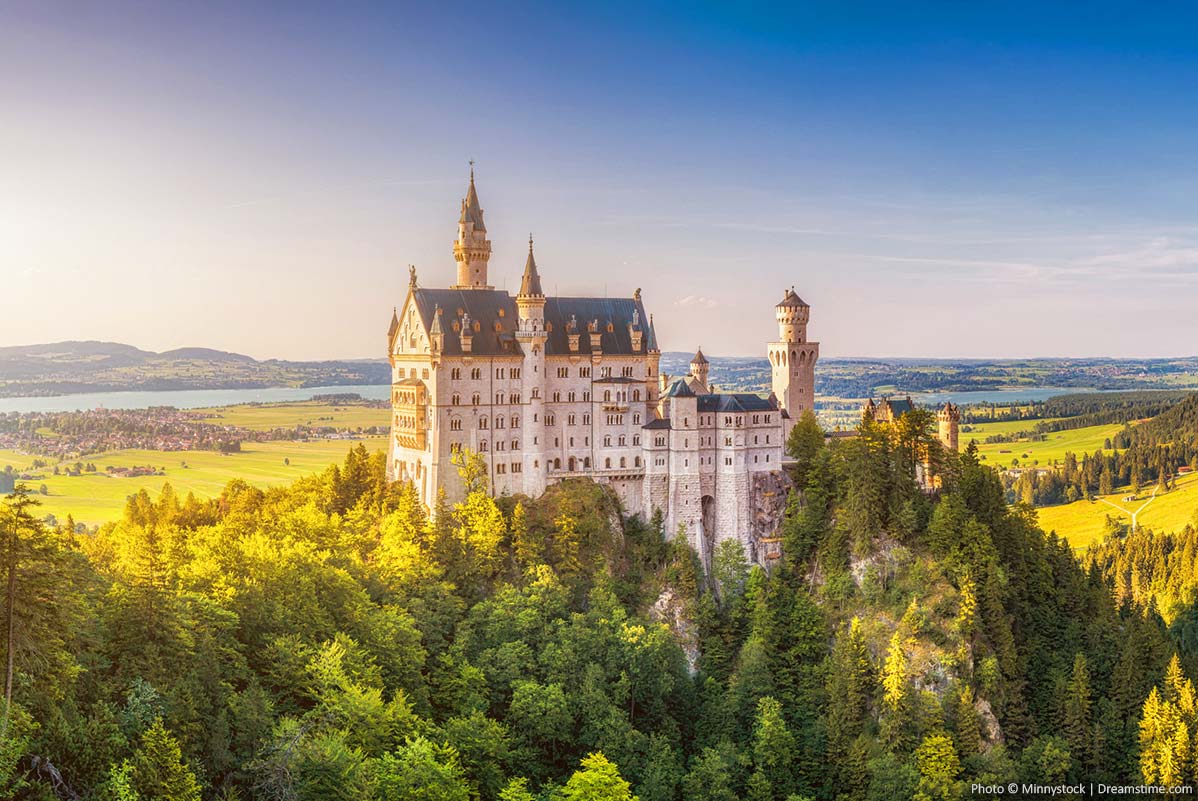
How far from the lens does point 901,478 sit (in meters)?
88.1

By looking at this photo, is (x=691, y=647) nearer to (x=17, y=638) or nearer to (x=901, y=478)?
(x=901, y=478)

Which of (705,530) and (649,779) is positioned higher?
(705,530)

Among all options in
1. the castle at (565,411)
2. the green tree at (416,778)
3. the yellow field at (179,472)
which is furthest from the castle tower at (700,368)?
the green tree at (416,778)

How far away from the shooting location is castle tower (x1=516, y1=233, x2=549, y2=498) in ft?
288

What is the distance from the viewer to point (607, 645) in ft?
256

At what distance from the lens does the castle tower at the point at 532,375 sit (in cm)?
8781

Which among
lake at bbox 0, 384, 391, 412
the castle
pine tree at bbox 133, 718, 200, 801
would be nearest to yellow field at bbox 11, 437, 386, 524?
lake at bbox 0, 384, 391, 412

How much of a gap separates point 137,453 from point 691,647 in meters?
68.8

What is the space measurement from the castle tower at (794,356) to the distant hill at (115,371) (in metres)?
72.3

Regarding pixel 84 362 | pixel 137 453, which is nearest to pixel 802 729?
pixel 137 453

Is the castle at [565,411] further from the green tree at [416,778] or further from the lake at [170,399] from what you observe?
the lake at [170,399]

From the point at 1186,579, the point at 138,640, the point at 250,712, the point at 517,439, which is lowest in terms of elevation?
the point at 1186,579

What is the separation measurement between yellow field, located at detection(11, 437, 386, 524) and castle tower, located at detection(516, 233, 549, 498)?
3061cm

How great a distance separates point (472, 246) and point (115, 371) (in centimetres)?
8608
